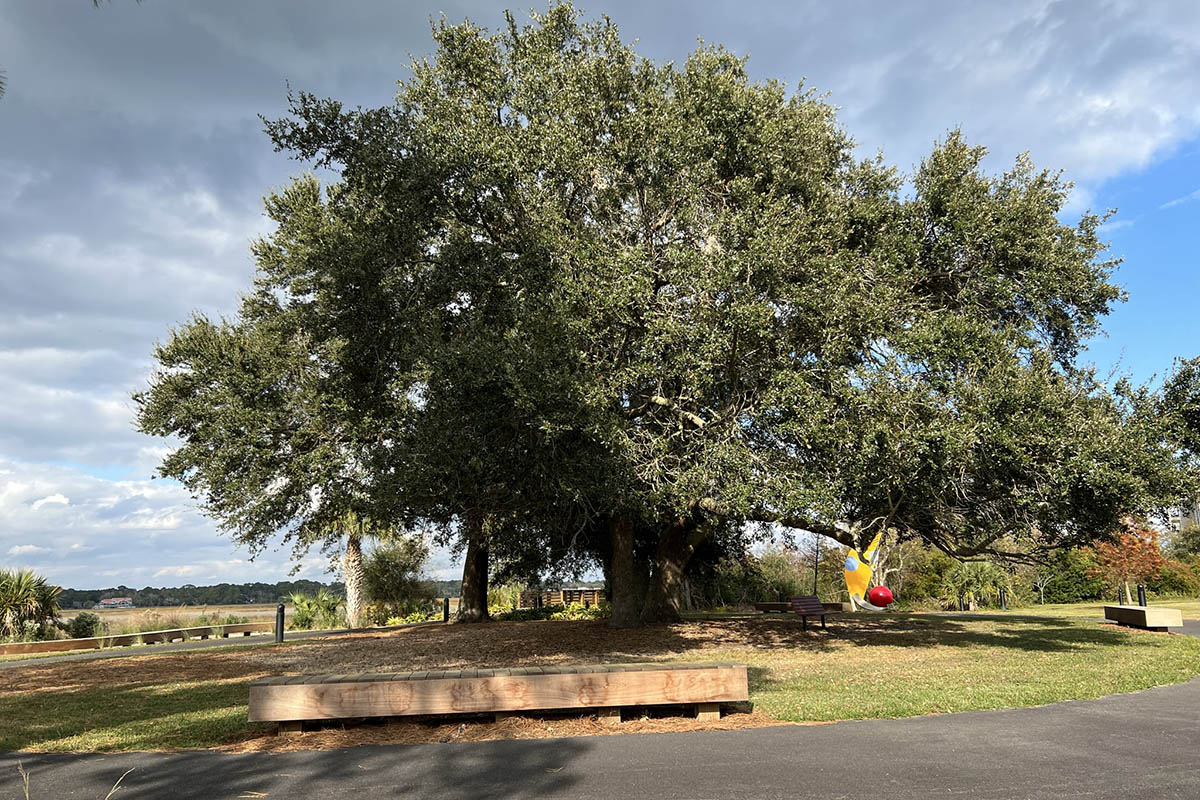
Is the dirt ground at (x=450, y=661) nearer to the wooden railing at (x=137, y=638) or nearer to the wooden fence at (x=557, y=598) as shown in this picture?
the wooden railing at (x=137, y=638)

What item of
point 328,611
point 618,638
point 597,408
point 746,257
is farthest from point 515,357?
point 328,611

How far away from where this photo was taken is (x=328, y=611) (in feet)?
91.4

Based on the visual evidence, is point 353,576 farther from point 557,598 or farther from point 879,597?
point 879,597

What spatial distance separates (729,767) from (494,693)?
2.69 meters

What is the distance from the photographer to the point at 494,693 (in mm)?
7660

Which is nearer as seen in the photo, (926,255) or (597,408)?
(597,408)

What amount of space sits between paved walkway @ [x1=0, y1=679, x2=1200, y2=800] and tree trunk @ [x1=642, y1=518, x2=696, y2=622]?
12.6 metres

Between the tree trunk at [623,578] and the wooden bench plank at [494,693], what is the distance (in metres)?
10.5

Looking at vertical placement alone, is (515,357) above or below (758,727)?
above

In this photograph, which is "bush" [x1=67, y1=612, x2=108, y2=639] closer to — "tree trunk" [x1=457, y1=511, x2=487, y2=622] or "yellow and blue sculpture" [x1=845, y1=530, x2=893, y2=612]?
"tree trunk" [x1=457, y1=511, x2=487, y2=622]

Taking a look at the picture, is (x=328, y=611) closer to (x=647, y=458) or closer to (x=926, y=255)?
(x=647, y=458)

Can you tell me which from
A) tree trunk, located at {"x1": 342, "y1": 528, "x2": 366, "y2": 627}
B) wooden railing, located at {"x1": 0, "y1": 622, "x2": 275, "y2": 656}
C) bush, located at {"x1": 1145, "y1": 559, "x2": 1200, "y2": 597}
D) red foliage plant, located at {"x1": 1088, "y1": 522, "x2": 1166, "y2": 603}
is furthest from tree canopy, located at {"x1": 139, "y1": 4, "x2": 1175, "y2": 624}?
bush, located at {"x1": 1145, "y1": 559, "x2": 1200, "y2": 597}

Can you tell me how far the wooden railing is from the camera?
18844mm

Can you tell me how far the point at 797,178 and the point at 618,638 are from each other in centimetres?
1023
